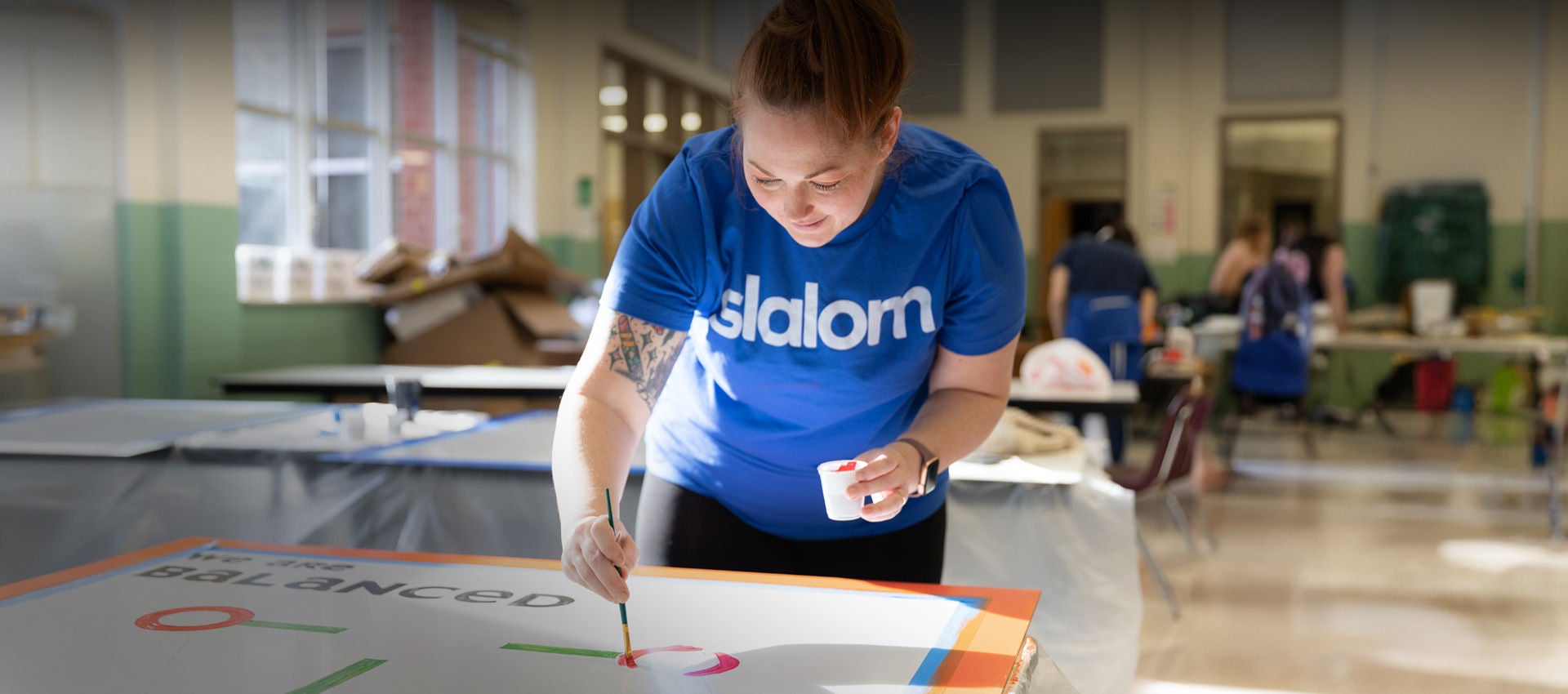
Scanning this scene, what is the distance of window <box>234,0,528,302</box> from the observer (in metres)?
5.89

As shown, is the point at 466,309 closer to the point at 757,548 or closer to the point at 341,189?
the point at 341,189

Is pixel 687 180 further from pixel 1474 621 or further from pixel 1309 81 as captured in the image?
pixel 1309 81

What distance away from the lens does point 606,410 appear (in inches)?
62.3

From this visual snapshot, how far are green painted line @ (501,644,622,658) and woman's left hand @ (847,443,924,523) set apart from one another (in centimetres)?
34

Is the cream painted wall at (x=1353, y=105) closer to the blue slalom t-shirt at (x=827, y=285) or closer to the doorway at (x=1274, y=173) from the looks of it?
the doorway at (x=1274, y=173)

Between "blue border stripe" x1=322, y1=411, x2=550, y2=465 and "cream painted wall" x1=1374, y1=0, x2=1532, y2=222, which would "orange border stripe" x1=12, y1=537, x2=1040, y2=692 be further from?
"cream painted wall" x1=1374, y1=0, x2=1532, y2=222

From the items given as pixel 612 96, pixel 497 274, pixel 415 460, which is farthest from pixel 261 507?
pixel 612 96

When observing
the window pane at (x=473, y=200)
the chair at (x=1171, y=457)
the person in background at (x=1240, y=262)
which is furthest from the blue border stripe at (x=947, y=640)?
the window pane at (x=473, y=200)

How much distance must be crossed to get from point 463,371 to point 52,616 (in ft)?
11.5

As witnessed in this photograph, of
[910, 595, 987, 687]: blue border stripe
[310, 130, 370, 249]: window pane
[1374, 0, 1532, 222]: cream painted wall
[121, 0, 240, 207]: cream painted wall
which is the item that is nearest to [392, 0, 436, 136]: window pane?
[310, 130, 370, 249]: window pane

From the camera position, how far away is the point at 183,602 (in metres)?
1.55

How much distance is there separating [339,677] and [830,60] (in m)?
0.89

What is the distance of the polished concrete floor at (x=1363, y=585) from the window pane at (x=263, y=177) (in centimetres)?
461

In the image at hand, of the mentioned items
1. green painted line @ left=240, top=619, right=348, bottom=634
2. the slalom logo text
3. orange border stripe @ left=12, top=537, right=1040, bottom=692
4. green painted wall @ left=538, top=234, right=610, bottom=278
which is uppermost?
green painted wall @ left=538, top=234, right=610, bottom=278
